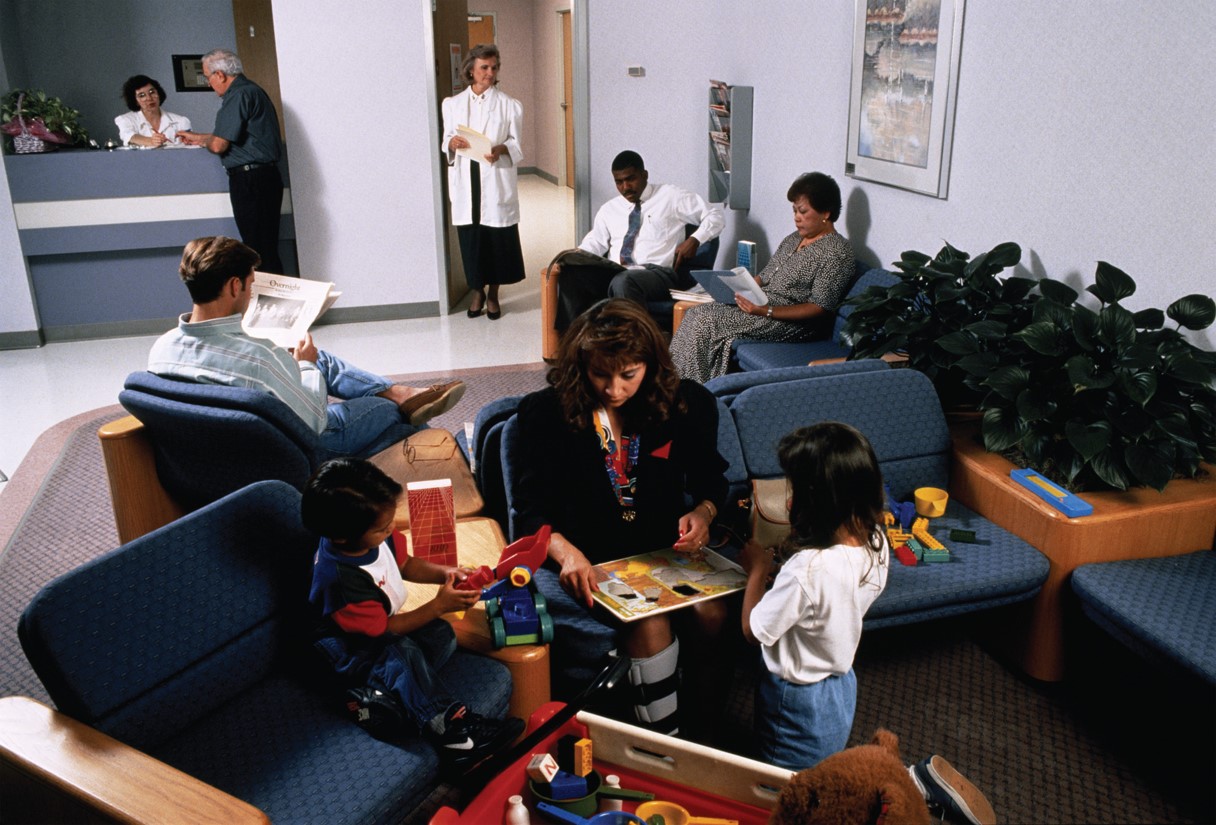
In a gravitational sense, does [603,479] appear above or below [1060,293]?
below

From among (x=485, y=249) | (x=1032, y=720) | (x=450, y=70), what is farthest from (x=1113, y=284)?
(x=450, y=70)

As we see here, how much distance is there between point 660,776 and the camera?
1721mm

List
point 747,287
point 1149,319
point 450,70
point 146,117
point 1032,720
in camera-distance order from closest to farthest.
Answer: point 1032,720 → point 1149,319 → point 747,287 → point 146,117 → point 450,70

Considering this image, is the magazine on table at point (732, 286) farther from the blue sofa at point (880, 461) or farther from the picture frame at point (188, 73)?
the picture frame at point (188, 73)

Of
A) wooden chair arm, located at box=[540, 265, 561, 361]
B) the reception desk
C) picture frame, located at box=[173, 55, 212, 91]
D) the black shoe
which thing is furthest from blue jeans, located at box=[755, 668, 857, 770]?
picture frame, located at box=[173, 55, 212, 91]

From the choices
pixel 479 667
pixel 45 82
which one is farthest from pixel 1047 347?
pixel 45 82

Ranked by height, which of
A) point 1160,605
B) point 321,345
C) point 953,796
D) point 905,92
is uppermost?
point 905,92

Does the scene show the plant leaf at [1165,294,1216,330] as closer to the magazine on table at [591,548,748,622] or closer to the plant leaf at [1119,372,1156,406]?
the plant leaf at [1119,372,1156,406]

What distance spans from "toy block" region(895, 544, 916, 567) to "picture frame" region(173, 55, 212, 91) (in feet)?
24.6

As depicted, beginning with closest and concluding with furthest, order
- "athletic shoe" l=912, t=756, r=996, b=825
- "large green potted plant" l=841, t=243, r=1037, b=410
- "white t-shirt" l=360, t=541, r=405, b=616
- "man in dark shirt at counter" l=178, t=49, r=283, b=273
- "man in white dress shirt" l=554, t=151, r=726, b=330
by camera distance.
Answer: "athletic shoe" l=912, t=756, r=996, b=825 → "white t-shirt" l=360, t=541, r=405, b=616 → "large green potted plant" l=841, t=243, r=1037, b=410 → "man in white dress shirt" l=554, t=151, r=726, b=330 → "man in dark shirt at counter" l=178, t=49, r=283, b=273

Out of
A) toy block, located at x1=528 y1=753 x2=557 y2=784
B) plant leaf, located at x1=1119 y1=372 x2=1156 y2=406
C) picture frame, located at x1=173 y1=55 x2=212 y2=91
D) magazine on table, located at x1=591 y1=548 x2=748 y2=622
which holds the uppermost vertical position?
picture frame, located at x1=173 y1=55 x2=212 y2=91

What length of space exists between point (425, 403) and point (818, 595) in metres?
1.88

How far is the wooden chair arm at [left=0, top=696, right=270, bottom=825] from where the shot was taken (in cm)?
148

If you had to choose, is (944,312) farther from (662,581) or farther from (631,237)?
(631,237)
